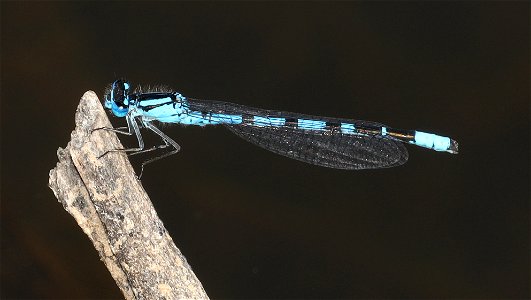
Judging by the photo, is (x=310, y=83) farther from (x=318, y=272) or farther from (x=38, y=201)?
(x=38, y=201)

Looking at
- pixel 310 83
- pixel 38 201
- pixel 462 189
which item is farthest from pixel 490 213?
pixel 38 201

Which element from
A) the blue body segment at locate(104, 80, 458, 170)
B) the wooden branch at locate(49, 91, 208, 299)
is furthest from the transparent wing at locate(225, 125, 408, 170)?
the wooden branch at locate(49, 91, 208, 299)

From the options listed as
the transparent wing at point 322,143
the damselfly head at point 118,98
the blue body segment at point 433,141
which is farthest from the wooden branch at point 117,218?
the blue body segment at point 433,141

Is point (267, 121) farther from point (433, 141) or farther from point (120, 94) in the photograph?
point (433, 141)

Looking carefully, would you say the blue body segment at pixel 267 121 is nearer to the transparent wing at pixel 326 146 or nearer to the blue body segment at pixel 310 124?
the transparent wing at pixel 326 146

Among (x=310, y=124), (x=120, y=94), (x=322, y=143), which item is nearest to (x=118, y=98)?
(x=120, y=94)

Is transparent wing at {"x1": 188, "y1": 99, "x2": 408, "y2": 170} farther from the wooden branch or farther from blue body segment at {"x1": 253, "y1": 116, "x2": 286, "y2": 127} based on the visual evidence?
the wooden branch
